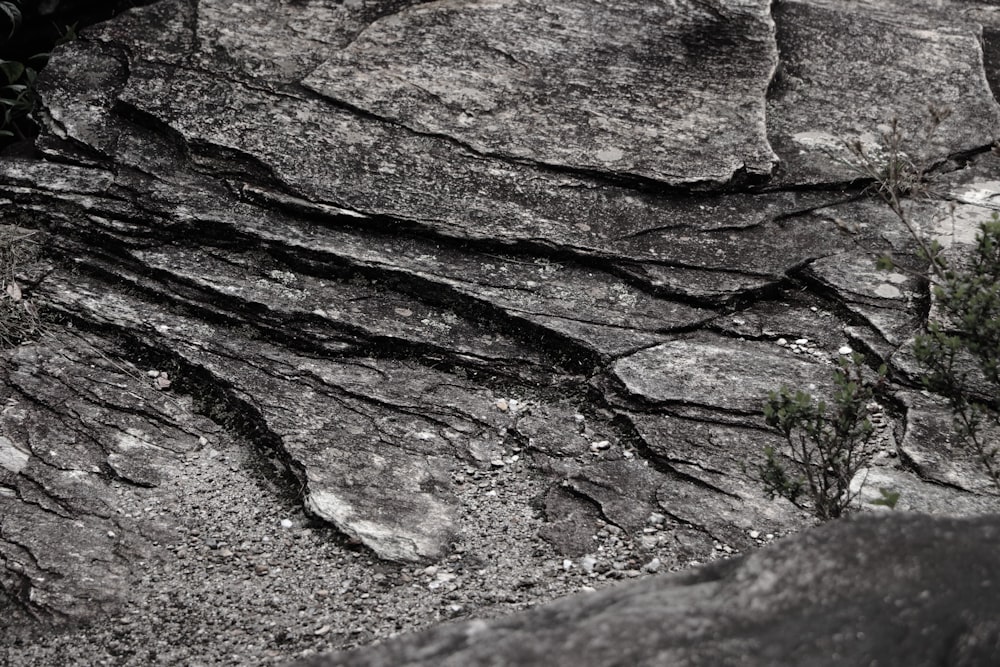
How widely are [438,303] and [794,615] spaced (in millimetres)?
2245

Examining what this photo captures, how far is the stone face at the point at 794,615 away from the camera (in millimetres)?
1382

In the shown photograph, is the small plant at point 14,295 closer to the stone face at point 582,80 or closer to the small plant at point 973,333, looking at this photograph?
the stone face at point 582,80

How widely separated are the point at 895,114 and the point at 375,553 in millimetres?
3134

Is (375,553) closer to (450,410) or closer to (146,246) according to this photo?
(450,410)

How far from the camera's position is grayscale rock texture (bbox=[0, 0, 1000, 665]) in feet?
8.77

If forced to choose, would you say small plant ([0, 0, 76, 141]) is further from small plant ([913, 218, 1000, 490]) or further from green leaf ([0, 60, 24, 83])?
small plant ([913, 218, 1000, 490])

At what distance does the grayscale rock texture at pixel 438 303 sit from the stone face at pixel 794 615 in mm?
36

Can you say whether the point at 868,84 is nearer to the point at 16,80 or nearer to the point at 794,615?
the point at 794,615

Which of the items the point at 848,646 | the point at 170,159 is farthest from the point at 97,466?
the point at 848,646

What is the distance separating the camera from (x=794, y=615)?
144 cm

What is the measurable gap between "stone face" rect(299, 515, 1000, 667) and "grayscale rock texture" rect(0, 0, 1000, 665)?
4 cm

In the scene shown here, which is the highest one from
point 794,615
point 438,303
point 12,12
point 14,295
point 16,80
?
point 12,12

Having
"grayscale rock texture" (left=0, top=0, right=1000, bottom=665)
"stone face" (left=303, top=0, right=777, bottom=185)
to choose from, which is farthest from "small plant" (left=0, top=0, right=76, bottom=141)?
"stone face" (left=303, top=0, right=777, bottom=185)

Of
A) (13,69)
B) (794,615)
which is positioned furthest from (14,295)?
(794,615)
